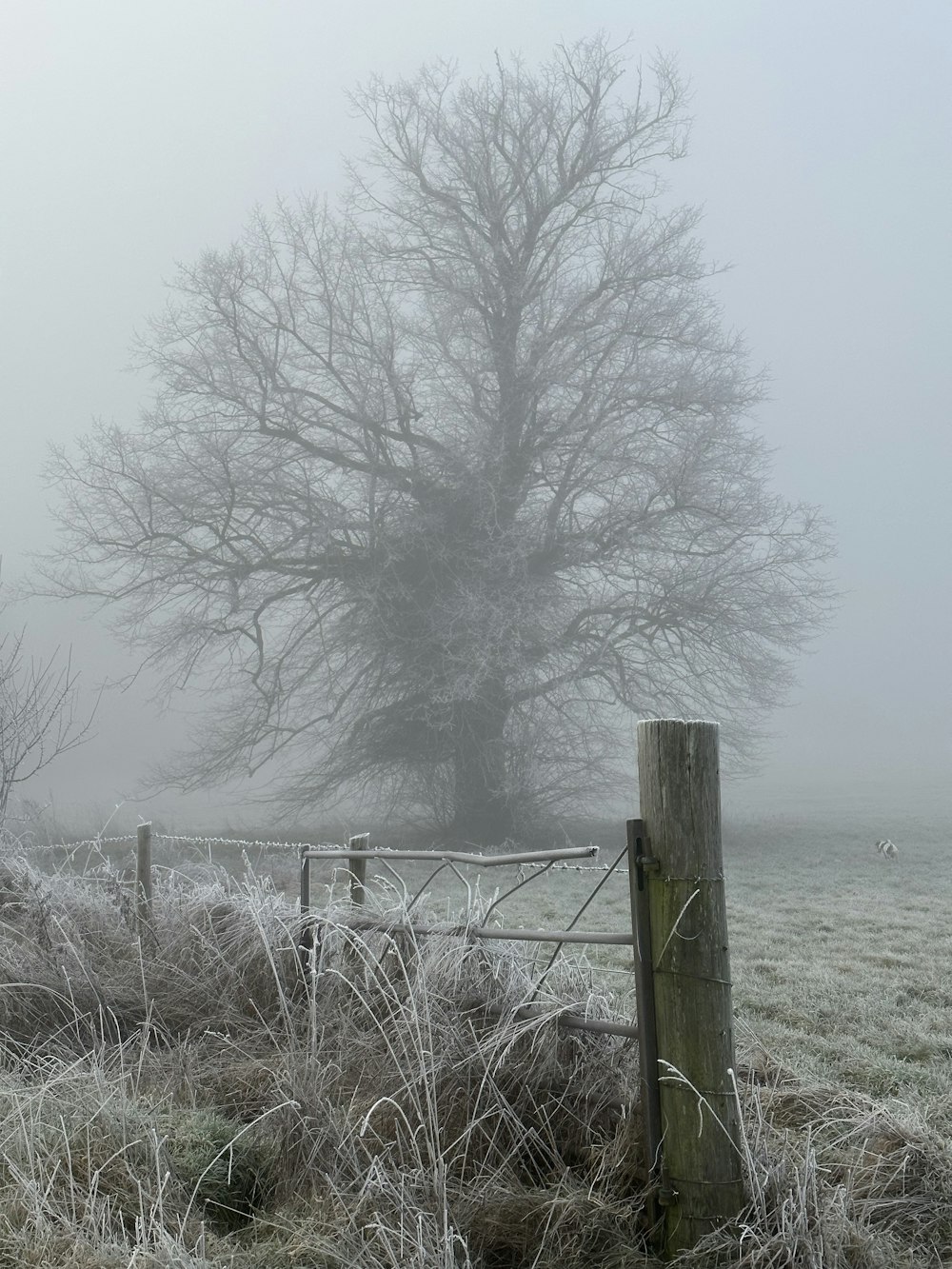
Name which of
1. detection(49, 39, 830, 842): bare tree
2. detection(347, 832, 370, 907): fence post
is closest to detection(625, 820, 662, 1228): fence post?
detection(347, 832, 370, 907): fence post

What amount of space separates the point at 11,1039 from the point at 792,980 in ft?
16.0

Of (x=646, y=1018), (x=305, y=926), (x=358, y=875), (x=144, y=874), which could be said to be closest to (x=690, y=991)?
(x=646, y=1018)

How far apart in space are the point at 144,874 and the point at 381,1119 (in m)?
3.63

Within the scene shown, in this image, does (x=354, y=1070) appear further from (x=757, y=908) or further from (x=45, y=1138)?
(x=757, y=908)

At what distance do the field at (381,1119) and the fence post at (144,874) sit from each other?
0.36 metres

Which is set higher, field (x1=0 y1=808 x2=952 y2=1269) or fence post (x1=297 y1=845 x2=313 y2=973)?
fence post (x1=297 y1=845 x2=313 y2=973)

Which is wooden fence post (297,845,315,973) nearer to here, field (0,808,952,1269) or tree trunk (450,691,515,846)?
field (0,808,952,1269)

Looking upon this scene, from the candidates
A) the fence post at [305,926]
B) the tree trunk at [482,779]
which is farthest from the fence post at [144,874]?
the tree trunk at [482,779]

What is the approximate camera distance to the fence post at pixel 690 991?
10.4 feet

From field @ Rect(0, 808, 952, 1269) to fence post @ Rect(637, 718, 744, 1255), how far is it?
0.38 ft

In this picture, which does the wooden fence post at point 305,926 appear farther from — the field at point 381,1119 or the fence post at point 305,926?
the field at point 381,1119

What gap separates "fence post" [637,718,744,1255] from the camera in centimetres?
316

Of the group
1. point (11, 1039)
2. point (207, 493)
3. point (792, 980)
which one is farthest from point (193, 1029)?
point (207, 493)

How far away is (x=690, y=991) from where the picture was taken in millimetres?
3197
